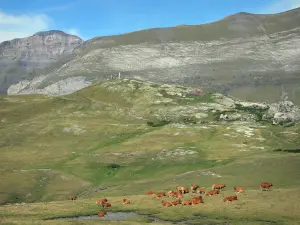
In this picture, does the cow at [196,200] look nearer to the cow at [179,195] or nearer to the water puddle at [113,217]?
the cow at [179,195]

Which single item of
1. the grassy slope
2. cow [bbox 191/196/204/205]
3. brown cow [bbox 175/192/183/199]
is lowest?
the grassy slope

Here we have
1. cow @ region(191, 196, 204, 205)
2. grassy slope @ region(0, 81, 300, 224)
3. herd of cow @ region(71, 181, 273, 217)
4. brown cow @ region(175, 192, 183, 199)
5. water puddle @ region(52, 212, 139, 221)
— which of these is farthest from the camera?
brown cow @ region(175, 192, 183, 199)

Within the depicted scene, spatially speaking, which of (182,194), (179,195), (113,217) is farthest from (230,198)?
(113,217)

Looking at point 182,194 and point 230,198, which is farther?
point 182,194

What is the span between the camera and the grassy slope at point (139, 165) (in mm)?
57844

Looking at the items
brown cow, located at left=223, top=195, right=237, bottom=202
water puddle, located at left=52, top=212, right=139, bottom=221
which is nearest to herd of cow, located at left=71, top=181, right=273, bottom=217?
brown cow, located at left=223, top=195, right=237, bottom=202

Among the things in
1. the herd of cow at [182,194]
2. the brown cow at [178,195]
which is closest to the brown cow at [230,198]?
the herd of cow at [182,194]

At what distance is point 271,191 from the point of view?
211 ft

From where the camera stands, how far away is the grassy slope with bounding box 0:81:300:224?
5784 cm

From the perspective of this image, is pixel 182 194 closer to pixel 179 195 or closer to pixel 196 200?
pixel 179 195

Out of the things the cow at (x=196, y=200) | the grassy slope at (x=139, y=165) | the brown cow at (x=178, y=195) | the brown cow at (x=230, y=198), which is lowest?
the grassy slope at (x=139, y=165)

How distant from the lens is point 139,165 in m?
119

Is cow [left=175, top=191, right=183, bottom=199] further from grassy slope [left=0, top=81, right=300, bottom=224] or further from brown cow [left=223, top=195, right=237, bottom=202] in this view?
brown cow [left=223, top=195, right=237, bottom=202]

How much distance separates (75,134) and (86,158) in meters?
49.0
